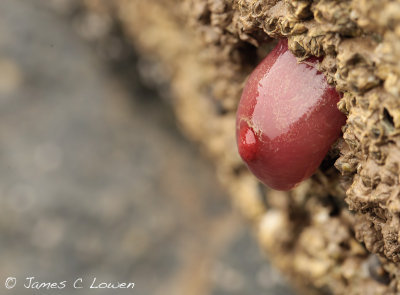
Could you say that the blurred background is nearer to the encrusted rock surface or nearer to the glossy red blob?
the encrusted rock surface

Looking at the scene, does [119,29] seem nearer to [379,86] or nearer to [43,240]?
[43,240]

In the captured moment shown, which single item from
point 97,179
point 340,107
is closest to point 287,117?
point 340,107

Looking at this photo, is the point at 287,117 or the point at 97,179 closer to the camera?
the point at 287,117

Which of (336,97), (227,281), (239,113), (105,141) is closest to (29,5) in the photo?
(105,141)

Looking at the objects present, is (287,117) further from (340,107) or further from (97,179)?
(97,179)

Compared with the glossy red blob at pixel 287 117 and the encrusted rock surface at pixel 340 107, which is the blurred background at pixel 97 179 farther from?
the glossy red blob at pixel 287 117

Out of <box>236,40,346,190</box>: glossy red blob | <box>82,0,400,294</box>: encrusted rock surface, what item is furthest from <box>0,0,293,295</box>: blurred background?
<box>236,40,346,190</box>: glossy red blob
